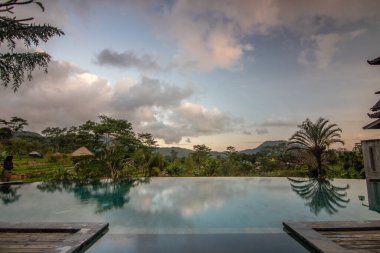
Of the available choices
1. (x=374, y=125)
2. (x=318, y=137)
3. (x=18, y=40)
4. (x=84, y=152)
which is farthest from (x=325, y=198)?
(x=84, y=152)

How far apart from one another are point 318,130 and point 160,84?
10.5 metres

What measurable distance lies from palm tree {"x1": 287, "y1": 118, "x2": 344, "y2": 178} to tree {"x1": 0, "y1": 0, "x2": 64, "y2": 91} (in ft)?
49.6

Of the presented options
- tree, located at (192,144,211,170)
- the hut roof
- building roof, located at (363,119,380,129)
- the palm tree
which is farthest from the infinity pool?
tree, located at (192,144,211,170)

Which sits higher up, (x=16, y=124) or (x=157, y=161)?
(x=16, y=124)

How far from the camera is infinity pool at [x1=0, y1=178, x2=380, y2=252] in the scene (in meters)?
4.70

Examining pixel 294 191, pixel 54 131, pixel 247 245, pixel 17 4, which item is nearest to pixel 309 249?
pixel 247 245

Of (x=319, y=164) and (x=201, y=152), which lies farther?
(x=201, y=152)

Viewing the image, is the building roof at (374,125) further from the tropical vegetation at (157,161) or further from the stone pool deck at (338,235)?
the stone pool deck at (338,235)

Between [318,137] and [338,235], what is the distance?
44.3ft

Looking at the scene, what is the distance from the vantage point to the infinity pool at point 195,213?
15.4 ft

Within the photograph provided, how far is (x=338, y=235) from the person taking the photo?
4.72 m

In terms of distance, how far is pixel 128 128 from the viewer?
18.2m

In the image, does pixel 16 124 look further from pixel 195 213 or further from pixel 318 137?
pixel 195 213

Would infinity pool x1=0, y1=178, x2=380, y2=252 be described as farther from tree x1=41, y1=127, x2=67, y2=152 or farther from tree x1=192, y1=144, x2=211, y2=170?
tree x1=41, y1=127, x2=67, y2=152
